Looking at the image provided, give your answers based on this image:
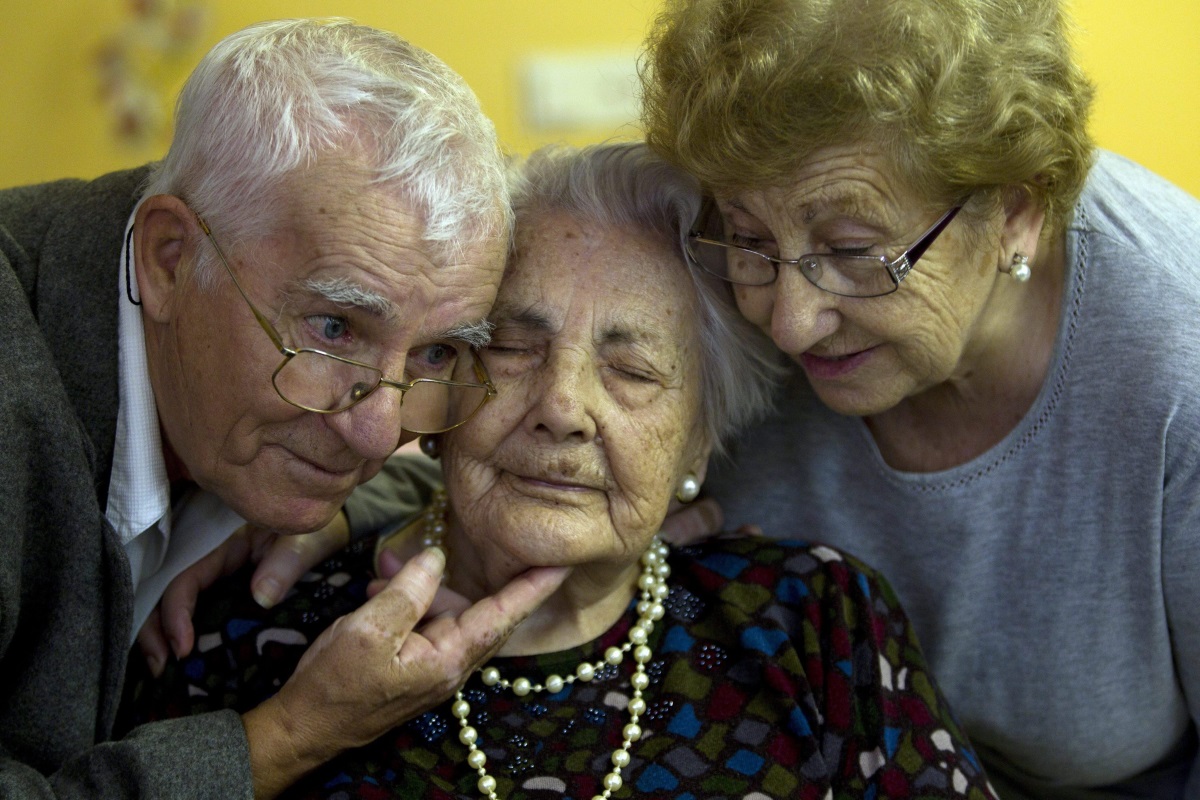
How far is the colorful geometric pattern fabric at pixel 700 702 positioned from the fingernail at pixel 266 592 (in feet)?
0.08

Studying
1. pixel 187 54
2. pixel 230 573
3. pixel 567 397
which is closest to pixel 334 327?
pixel 567 397

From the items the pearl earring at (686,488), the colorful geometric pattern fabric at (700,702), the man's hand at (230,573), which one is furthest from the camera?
the pearl earring at (686,488)

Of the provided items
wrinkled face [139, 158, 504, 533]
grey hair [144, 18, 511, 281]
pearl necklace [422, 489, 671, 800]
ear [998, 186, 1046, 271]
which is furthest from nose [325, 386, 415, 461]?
ear [998, 186, 1046, 271]

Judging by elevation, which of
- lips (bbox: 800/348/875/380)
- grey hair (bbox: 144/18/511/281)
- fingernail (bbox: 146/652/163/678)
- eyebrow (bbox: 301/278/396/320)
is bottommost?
fingernail (bbox: 146/652/163/678)

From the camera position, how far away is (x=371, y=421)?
4.91 ft

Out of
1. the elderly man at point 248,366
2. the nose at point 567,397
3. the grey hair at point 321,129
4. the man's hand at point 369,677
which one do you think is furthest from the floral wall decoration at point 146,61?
the man's hand at point 369,677

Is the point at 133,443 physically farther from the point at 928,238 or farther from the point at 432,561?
the point at 928,238

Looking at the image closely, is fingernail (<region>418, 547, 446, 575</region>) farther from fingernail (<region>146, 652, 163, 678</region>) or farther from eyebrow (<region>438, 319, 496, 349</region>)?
fingernail (<region>146, 652, 163, 678</region>)

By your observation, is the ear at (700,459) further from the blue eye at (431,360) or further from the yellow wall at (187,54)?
the yellow wall at (187,54)

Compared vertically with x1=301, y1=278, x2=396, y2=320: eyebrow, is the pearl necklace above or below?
below

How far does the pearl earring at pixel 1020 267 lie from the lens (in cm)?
170

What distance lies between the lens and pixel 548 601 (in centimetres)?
182

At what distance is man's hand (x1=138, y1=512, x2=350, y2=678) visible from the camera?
5.72 ft

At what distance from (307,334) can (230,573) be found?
595mm
